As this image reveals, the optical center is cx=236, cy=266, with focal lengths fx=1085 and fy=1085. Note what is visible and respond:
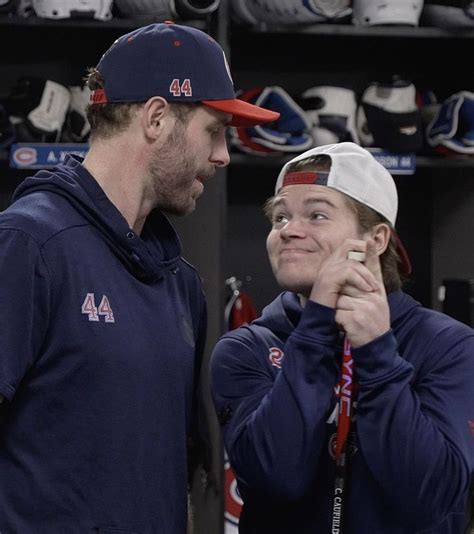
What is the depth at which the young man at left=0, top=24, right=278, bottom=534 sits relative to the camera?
1394 mm

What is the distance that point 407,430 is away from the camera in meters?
1.41

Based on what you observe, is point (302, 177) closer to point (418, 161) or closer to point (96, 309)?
point (96, 309)

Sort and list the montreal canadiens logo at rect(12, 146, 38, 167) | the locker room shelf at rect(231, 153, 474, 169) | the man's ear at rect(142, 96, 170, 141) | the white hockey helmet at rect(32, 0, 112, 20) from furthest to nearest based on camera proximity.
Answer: the locker room shelf at rect(231, 153, 474, 169) < the montreal canadiens logo at rect(12, 146, 38, 167) < the white hockey helmet at rect(32, 0, 112, 20) < the man's ear at rect(142, 96, 170, 141)

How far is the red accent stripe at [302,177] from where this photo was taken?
1.59 meters

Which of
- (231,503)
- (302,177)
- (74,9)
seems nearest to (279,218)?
(302,177)

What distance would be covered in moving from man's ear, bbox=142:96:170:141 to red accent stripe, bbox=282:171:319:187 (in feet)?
0.68

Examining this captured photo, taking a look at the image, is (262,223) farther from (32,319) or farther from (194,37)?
(32,319)

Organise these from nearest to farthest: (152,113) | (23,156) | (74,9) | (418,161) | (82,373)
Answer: (82,373) → (152,113) → (74,9) → (23,156) → (418,161)

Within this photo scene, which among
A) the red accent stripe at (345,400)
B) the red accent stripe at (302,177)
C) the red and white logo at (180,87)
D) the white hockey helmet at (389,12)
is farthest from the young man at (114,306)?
the white hockey helmet at (389,12)

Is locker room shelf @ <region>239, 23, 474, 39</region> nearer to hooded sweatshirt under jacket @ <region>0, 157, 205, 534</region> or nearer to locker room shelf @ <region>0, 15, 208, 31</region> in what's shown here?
locker room shelf @ <region>0, 15, 208, 31</region>

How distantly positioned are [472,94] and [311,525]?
2239 mm

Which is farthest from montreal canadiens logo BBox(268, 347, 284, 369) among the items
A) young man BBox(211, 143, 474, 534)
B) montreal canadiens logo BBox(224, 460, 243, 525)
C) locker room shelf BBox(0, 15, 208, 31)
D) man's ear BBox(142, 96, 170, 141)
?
montreal canadiens logo BBox(224, 460, 243, 525)

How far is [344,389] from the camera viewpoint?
1.48m

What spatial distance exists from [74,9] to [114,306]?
5.88ft
